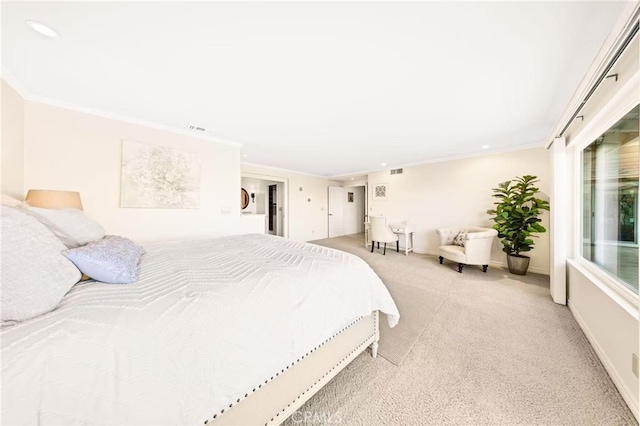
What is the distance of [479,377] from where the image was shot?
54.1 inches

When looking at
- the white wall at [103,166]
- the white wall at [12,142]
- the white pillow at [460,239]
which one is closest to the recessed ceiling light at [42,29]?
the white wall at [12,142]

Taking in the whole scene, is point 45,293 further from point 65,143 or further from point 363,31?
point 65,143

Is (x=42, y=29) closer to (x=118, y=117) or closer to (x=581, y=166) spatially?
(x=118, y=117)

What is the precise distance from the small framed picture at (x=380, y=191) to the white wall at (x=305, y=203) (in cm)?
176

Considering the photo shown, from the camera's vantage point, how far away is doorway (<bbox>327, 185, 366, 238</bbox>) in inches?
273

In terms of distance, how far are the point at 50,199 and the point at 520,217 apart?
5.76 meters

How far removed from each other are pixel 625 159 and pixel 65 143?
5.06m

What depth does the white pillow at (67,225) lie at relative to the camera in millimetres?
1116

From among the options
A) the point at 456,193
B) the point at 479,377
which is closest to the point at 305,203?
the point at 456,193

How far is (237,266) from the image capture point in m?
1.34

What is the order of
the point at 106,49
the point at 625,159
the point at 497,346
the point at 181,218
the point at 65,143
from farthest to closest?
the point at 181,218, the point at 65,143, the point at 497,346, the point at 625,159, the point at 106,49

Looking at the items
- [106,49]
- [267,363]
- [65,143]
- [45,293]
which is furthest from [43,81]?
[267,363]

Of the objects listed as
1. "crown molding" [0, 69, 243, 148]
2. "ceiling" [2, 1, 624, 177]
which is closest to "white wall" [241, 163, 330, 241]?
"crown molding" [0, 69, 243, 148]

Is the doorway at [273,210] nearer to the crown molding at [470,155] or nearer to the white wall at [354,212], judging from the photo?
the white wall at [354,212]
